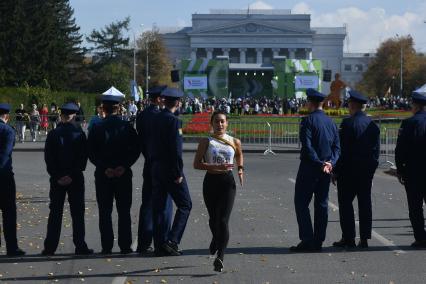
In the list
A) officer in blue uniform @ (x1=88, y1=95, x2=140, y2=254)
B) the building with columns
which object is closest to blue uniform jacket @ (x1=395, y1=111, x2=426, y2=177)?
officer in blue uniform @ (x1=88, y1=95, x2=140, y2=254)

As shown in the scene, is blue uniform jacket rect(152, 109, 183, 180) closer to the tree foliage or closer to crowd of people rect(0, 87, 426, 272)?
crowd of people rect(0, 87, 426, 272)

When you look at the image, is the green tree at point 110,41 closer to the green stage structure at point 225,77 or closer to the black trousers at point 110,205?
the green stage structure at point 225,77

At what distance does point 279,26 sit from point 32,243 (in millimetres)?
130069

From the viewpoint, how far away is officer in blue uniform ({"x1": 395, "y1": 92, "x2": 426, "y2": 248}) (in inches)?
427

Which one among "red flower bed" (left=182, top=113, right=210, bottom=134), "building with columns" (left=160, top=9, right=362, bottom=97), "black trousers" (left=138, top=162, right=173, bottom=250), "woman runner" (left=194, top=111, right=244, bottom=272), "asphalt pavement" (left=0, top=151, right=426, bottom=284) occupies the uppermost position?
"building with columns" (left=160, top=9, right=362, bottom=97)

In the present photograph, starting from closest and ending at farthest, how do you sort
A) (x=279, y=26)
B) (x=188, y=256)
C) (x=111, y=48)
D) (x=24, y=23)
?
(x=188, y=256) → (x=24, y=23) → (x=111, y=48) → (x=279, y=26)

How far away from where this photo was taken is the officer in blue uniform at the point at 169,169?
9969 mm

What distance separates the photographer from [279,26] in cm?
13938

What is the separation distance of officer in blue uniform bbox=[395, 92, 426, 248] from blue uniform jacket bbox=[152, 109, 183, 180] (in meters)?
2.75

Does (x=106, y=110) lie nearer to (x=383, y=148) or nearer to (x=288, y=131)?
(x=383, y=148)

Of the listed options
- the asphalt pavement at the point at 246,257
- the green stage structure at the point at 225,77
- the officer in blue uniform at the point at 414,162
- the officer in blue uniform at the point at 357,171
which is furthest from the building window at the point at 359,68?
the officer in blue uniform at the point at 357,171

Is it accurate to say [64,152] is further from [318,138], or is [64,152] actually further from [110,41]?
[110,41]

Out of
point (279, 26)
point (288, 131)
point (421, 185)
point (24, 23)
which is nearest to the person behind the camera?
point (421, 185)

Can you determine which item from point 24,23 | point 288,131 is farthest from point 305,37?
point 288,131
